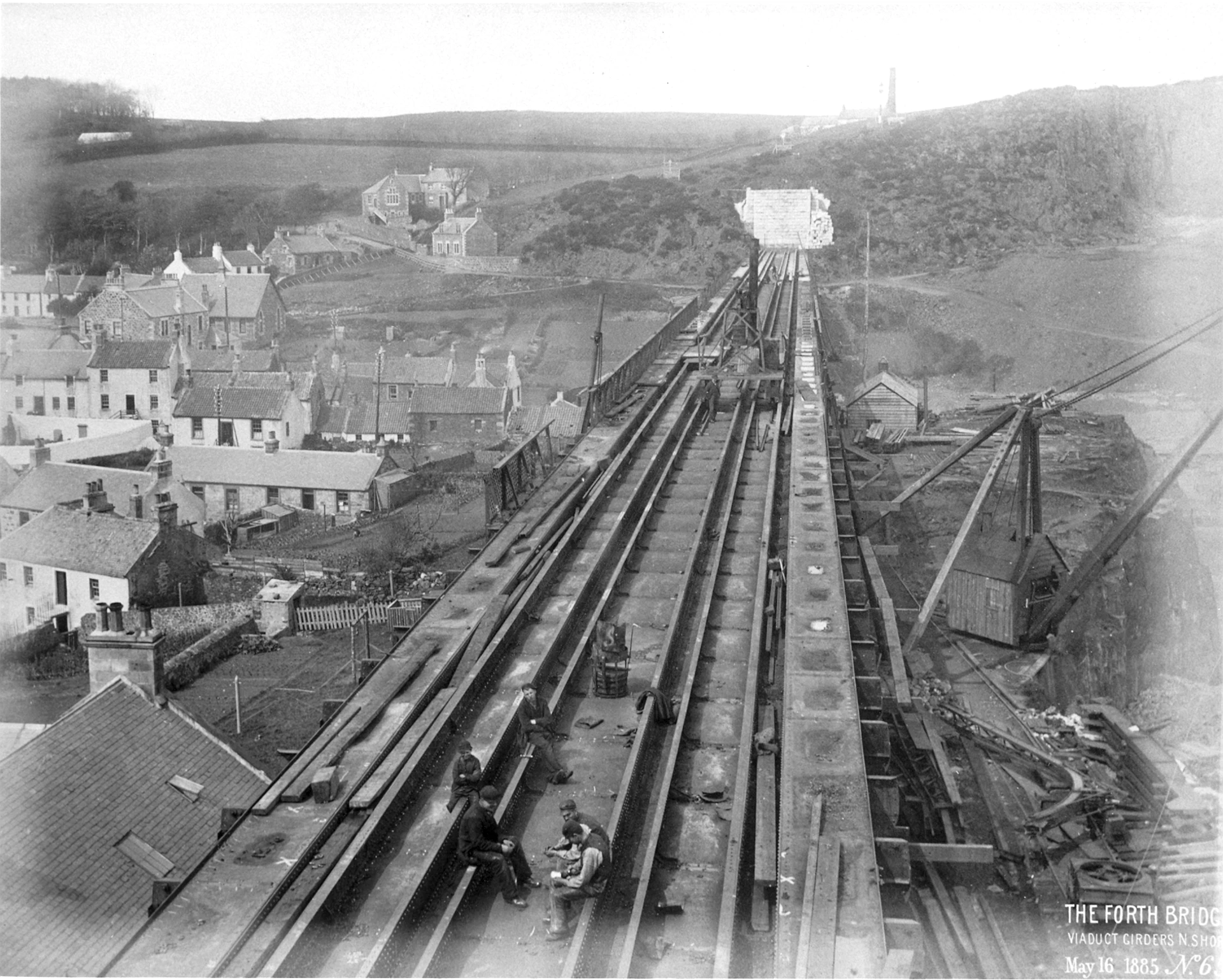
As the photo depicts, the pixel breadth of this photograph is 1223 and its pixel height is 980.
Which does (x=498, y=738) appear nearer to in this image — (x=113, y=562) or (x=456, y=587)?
(x=456, y=587)

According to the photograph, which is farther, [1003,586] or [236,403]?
[236,403]

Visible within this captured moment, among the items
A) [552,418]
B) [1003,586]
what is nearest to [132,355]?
[552,418]

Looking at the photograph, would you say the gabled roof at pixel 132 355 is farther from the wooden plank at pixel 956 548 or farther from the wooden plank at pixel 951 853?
the wooden plank at pixel 951 853

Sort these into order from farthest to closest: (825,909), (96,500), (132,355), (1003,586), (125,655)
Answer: (132,355) < (96,500) < (1003,586) < (125,655) < (825,909)

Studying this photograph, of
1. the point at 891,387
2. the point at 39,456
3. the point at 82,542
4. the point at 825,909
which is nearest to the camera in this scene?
the point at 825,909

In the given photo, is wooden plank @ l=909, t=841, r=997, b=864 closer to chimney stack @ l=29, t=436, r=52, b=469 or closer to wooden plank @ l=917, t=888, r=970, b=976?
wooden plank @ l=917, t=888, r=970, b=976

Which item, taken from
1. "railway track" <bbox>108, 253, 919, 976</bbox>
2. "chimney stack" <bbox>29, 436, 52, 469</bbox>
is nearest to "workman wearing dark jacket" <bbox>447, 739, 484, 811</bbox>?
"railway track" <bbox>108, 253, 919, 976</bbox>

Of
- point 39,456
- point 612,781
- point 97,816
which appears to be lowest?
point 39,456

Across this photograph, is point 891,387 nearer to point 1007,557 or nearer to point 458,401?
point 1007,557
